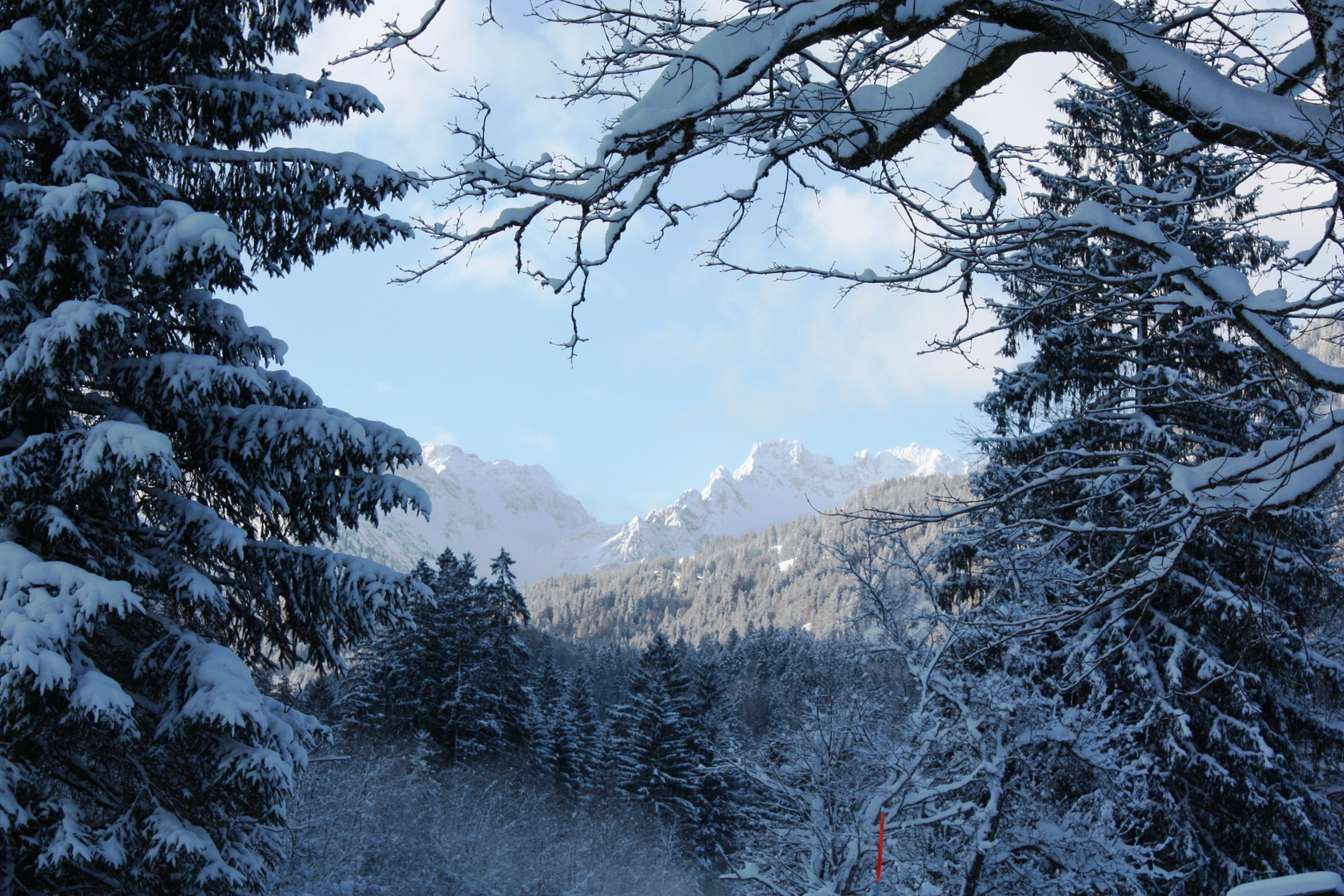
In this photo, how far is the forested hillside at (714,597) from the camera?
11744 cm

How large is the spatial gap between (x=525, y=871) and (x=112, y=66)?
A: 19.0 m

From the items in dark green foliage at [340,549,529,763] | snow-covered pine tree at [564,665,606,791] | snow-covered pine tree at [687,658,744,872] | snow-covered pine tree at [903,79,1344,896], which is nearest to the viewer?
snow-covered pine tree at [903,79,1344,896]

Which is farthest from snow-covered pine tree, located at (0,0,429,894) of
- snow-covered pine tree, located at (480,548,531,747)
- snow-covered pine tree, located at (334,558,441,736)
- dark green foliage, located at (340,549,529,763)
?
snow-covered pine tree, located at (480,548,531,747)

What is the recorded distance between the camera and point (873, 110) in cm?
256

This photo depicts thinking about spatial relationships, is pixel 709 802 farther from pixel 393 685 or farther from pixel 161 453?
pixel 161 453

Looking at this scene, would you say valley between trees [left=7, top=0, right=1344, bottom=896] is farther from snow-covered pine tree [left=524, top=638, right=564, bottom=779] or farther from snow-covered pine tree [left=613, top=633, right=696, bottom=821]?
snow-covered pine tree [left=524, top=638, right=564, bottom=779]

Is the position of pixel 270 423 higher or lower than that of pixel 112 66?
lower

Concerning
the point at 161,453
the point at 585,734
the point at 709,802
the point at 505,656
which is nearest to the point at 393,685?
the point at 505,656

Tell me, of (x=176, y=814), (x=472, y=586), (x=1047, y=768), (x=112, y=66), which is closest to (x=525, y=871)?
(x=472, y=586)

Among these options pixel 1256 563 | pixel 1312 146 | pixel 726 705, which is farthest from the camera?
pixel 726 705

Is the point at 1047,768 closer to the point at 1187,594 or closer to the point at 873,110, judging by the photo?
the point at 1187,594

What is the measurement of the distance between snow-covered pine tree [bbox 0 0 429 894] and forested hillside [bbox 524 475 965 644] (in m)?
92.8

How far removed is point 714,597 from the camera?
482 ft

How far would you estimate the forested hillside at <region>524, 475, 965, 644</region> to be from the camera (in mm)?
117438
